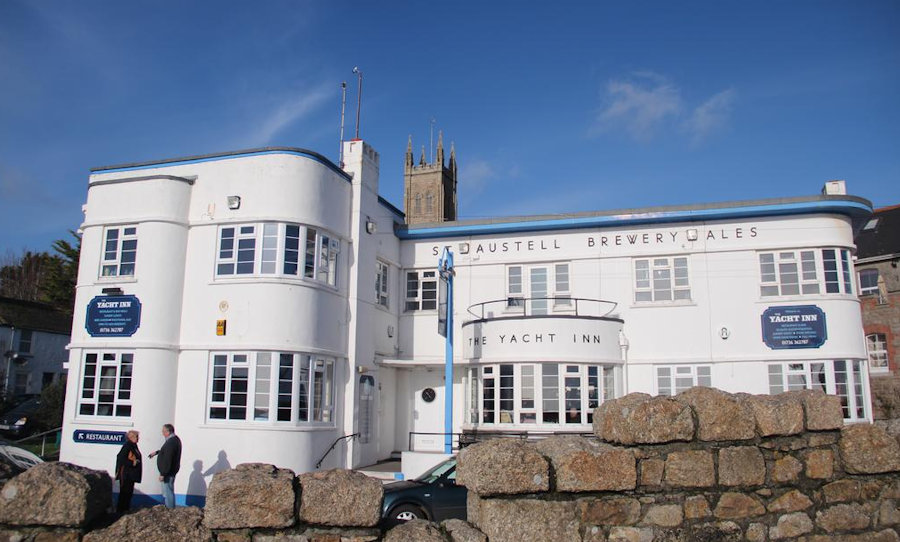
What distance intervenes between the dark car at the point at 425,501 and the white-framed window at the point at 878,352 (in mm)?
29597

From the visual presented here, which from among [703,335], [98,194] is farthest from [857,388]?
[98,194]

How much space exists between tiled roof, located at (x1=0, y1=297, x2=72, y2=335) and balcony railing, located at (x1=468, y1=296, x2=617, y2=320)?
2396cm

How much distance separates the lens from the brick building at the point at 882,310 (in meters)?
31.5

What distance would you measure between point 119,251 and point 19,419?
1187 centimetres

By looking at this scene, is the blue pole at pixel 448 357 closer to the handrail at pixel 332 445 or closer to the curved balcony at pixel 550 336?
the curved balcony at pixel 550 336

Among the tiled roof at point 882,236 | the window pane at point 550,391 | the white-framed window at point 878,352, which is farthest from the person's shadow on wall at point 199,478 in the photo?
the tiled roof at point 882,236

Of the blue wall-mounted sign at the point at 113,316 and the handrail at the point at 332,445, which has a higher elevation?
the blue wall-mounted sign at the point at 113,316

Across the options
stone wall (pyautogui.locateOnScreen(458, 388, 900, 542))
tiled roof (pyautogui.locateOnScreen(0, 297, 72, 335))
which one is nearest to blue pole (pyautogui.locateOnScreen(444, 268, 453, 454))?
stone wall (pyautogui.locateOnScreen(458, 388, 900, 542))

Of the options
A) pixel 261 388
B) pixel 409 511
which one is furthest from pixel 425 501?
pixel 261 388

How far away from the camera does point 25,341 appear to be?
3278cm

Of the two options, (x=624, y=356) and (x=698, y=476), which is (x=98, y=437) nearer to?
Answer: (x=624, y=356)

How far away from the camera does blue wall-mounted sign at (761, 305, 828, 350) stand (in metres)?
18.3

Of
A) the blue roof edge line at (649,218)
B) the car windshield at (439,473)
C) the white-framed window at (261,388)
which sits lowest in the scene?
the car windshield at (439,473)

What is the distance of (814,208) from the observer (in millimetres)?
18688
